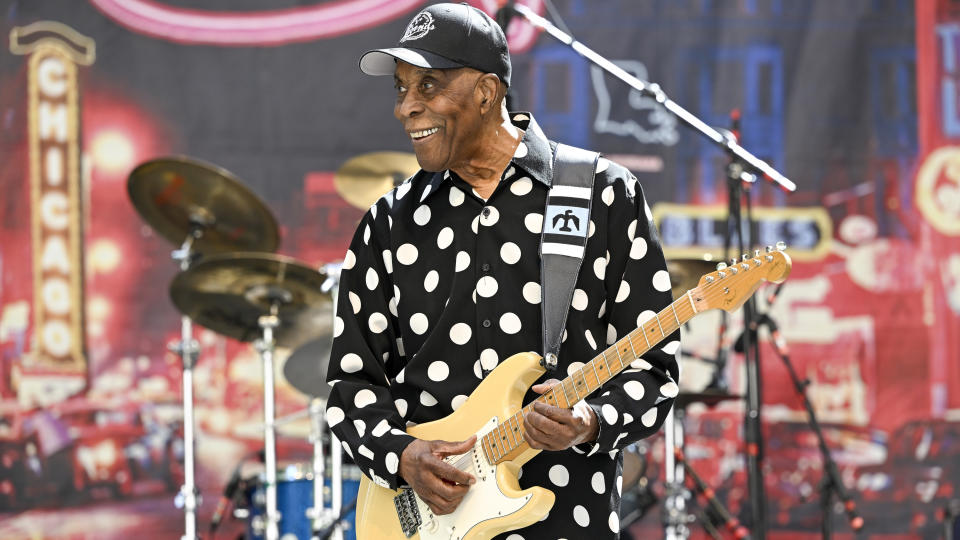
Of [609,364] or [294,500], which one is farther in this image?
[294,500]

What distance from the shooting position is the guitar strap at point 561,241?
2699 millimetres

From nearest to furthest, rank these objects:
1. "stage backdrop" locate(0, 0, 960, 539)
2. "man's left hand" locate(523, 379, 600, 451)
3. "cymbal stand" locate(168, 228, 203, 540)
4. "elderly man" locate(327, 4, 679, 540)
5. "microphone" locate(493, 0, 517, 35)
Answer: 1. "man's left hand" locate(523, 379, 600, 451)
2. "elderly man" locate(327, 4, 679, 540)
3. "microphone" locate(493, 0, 517, 35)
4. "cymbal stand" locate(168, 228, 203, 540)
5. "stage backdrop" locate(0, 0, 960, 539)

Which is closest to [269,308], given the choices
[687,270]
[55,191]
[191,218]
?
[191,218]

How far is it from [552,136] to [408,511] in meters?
4.09

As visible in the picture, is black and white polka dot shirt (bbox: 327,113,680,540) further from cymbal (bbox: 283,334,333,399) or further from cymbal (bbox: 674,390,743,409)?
cymbal (bbox: 674,390,743,409)

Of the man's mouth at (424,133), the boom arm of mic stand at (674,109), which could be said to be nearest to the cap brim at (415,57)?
the man's mouth at (424,133)

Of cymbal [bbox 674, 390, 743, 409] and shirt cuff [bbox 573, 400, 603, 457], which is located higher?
shirt cuff [bbox 573, 400, 603, 457]

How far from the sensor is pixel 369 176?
590cm

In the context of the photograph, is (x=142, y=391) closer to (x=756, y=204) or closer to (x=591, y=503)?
(x=756, y=204)

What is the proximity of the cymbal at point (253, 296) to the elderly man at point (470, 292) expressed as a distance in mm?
2497

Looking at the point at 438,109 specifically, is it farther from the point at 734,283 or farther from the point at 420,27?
the point at 734,283

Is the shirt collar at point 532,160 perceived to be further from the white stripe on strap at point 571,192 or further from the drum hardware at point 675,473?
the drum hardware at point 675,473

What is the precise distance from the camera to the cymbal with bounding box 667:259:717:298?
5.42m

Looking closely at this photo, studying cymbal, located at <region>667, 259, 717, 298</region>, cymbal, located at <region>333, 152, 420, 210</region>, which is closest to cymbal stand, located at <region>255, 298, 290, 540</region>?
cymbal, located at <region>333, 152, 420, 210</region>
